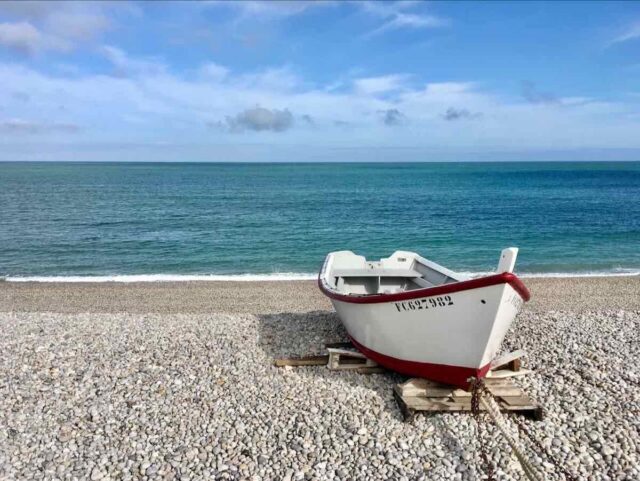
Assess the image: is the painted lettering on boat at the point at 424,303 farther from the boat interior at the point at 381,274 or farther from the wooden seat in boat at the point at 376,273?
the wooden seat in boat at the point at 376,273

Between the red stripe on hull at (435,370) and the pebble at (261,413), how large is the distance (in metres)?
0.44

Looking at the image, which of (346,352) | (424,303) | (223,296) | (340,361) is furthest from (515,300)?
(223,296)

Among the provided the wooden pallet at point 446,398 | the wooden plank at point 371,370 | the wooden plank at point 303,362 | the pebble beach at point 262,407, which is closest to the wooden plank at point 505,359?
the wooden pallet at point 446,398

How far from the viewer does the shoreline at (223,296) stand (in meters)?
16.7

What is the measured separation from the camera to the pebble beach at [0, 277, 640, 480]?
6.53 meters

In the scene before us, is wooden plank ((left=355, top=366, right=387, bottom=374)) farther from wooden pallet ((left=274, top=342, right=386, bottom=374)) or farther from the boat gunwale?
the boat gunwale

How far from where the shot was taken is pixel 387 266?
1257 cm

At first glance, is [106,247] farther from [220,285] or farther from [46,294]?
[220,285]

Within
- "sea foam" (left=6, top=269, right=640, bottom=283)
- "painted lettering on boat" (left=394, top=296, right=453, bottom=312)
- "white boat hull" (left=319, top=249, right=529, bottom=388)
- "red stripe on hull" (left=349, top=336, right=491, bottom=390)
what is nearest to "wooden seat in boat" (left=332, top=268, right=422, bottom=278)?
"white boat hull" (left=319, top=249, right=529, bottom=388)

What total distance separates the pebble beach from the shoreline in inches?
136

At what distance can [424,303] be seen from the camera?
7.59m

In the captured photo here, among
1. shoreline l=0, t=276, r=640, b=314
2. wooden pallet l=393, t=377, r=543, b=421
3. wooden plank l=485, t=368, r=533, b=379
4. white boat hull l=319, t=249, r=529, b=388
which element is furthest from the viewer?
shoreline l=0, t=276, r=640, b=314

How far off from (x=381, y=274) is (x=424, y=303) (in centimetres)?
408

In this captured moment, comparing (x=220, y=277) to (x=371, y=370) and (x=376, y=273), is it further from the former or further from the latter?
(x=371, y=370)
